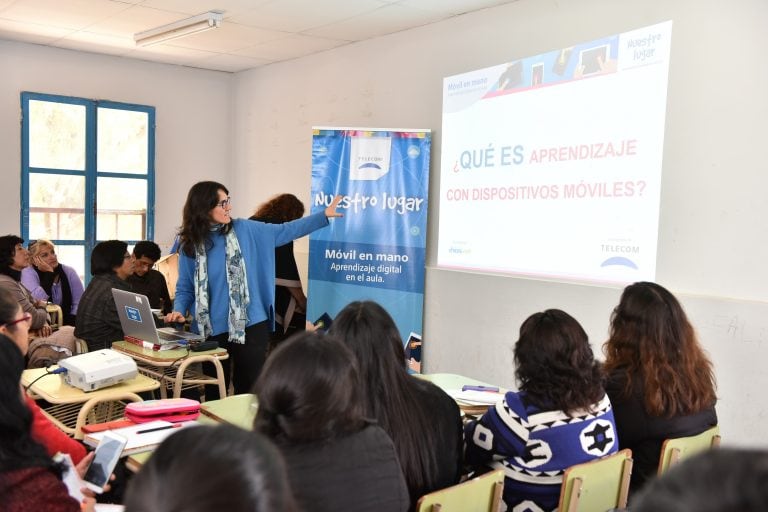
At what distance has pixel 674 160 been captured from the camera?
384cm

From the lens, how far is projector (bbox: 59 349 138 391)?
2777 millimetres

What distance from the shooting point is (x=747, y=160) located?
3.52 meters

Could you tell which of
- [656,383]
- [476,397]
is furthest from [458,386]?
[656,383]

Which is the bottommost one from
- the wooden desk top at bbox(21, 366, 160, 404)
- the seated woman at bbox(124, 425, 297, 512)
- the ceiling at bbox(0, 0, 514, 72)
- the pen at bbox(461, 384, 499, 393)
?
the wooden desk top at bbox(21, 366, 160, 404)

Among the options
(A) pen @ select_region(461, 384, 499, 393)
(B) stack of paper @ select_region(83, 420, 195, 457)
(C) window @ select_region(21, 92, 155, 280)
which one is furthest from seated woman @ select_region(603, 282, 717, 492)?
(C) window @ select_region(21, 92, 155, 280)

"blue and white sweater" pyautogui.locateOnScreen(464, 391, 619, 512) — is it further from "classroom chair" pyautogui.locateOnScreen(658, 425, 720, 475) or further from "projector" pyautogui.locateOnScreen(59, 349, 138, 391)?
"projector" pyautogui.locateOnScreen(59, 349, 138, 391)

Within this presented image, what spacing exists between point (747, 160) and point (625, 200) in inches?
26.7

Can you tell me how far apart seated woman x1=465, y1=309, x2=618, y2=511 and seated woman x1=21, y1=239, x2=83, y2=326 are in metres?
4.48

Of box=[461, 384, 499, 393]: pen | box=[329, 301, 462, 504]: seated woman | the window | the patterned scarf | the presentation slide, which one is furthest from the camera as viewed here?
the window

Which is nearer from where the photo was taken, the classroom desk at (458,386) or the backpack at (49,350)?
the classroom desk at (458,386)

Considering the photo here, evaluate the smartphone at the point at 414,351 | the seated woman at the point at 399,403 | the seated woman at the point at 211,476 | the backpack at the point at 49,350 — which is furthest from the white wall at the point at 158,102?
the seated woman at the point at 211,476

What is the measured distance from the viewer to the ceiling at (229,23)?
4.98 metres

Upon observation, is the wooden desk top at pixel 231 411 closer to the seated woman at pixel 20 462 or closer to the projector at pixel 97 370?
the projector at pixel 97 370

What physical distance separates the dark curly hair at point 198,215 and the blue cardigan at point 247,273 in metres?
0.06
